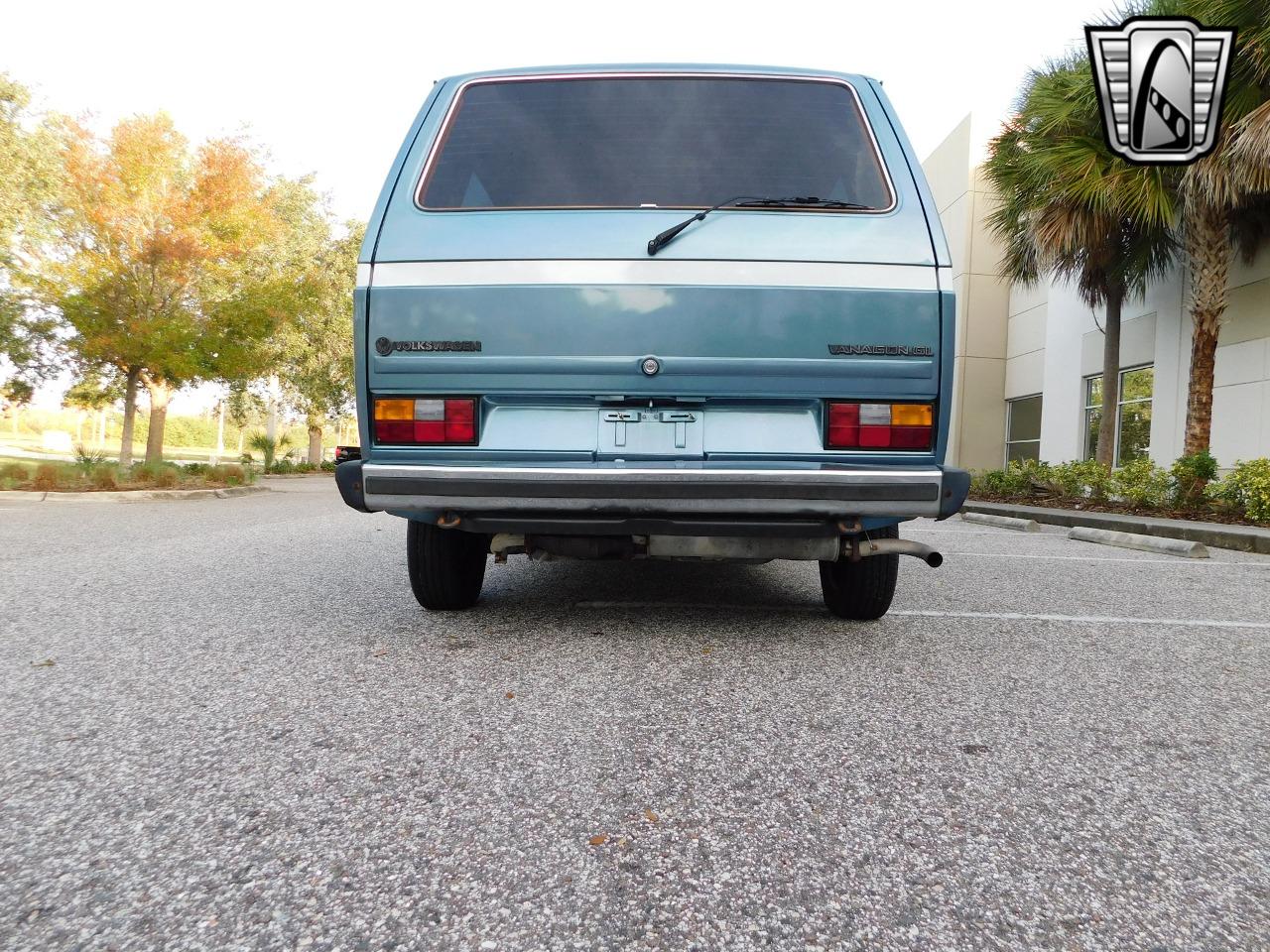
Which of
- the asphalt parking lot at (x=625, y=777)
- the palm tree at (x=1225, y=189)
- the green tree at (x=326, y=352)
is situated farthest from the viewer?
the green tree at (x=326, y=352)

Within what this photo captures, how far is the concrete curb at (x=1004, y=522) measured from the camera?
1072 centimetres

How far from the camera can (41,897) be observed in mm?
1490

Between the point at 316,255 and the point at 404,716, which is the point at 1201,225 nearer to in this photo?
the point at 404,716

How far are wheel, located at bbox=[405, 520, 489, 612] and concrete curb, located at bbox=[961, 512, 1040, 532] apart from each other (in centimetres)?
884

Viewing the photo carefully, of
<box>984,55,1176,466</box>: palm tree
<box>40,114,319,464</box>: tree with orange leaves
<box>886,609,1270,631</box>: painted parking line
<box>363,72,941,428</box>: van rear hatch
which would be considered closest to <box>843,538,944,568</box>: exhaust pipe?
<box>363,72,941,428</box>: van rear hatch

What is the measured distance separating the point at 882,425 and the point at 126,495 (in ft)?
44.6

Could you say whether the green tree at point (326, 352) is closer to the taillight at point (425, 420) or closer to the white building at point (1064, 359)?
the white building at point (1064, 359)

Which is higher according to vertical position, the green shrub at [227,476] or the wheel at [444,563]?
the wheel at [444,563]

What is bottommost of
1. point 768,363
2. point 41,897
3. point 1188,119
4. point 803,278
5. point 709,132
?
point 41,897

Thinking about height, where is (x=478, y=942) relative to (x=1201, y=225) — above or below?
below

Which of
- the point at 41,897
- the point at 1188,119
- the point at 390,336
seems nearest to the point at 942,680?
the point at 390,336

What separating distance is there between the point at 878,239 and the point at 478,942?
2552 millimetres

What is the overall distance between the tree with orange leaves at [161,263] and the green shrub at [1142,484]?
1554 centimetres

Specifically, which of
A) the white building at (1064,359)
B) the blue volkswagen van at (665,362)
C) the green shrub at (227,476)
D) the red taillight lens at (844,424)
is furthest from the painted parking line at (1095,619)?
the green shrub at (227,476)
